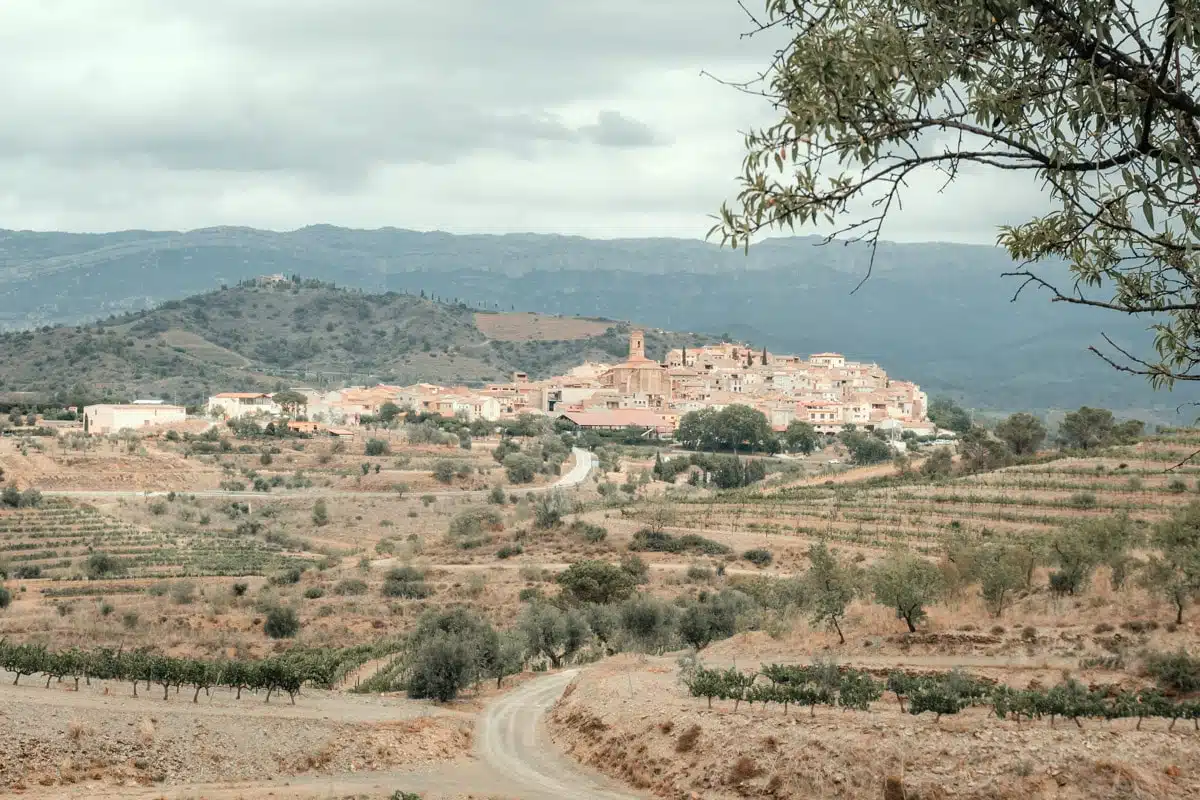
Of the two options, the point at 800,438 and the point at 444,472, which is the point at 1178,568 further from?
the point at 800,438

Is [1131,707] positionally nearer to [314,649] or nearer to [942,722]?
[942,722]

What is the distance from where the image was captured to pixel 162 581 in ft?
139

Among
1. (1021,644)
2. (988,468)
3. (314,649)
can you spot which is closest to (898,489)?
(988,468)

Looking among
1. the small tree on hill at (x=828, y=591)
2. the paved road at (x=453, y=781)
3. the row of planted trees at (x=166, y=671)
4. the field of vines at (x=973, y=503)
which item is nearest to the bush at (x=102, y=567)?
the row of planted trees at (x=166, y=671)

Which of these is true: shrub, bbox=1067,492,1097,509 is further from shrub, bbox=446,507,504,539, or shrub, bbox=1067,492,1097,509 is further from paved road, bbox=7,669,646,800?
paved road, bbox=7,669,646,800

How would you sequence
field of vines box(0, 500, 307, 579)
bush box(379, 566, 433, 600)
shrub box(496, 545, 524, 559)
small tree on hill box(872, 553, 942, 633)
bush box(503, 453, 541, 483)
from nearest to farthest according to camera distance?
1. small tree on hill box(872, 553, 942, 633)
2. bush box(379, 566, 433, 600)
3. field of vines box(0, 500, 307, 579)
4. shrub box(496, 545, 524, 559)
5. bush box(503, 453, 541, 483)

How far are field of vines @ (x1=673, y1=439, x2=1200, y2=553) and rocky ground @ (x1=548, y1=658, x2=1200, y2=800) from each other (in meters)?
22.4

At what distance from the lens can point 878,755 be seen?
13.3 meters

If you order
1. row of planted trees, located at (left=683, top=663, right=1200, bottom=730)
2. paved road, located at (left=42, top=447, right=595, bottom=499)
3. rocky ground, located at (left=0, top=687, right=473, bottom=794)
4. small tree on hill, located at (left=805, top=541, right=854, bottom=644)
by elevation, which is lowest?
paved road, located at (left=42, top=447, right=595, bottom=499)

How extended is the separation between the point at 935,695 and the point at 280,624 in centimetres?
2273

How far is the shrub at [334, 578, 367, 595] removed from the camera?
137 feet

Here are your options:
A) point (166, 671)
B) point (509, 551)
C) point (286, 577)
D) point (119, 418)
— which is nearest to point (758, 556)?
point (509, 551)

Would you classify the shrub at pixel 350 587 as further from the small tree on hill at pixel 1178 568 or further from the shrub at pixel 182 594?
the small tree on hill at pixel 1178 568

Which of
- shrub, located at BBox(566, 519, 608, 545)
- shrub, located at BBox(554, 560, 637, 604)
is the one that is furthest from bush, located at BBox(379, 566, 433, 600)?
shrub, located at BBox(566, 519, 608, 545)
